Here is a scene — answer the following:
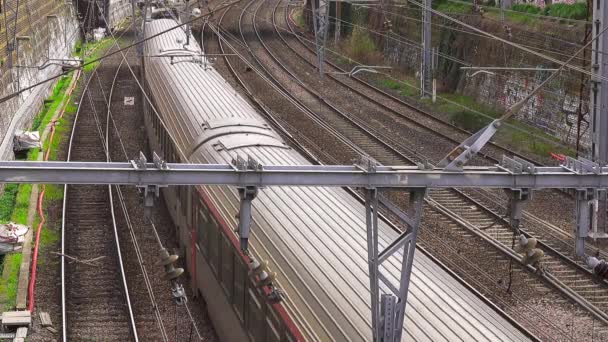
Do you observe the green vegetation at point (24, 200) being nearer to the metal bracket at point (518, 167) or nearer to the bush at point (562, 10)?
the metal bracket at point (518, 167)

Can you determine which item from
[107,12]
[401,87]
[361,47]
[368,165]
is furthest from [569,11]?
[107,12]

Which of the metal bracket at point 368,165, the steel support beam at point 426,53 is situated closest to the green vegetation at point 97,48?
the steel support beam at point 426,53

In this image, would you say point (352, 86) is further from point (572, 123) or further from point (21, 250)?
point (21, 250)

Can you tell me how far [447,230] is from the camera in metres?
16.7

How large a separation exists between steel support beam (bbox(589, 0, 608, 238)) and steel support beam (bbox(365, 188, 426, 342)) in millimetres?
8613

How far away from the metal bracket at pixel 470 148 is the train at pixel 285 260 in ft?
3.88

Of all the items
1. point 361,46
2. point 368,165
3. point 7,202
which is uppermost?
point 368,165

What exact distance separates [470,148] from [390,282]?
50.7 inches

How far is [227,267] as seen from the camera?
11.1 meters

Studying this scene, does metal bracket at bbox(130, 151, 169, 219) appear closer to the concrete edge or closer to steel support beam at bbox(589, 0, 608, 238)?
the concrete edge

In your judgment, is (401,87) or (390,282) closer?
(390,282)

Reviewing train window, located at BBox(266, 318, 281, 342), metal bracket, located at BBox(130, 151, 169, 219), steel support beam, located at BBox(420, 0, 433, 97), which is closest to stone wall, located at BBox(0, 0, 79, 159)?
steel support beam, located at BBox(420, 0, 433, 97)

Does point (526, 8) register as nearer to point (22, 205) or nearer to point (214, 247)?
point (22, 205)

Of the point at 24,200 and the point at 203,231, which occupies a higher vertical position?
the point at 203,231
